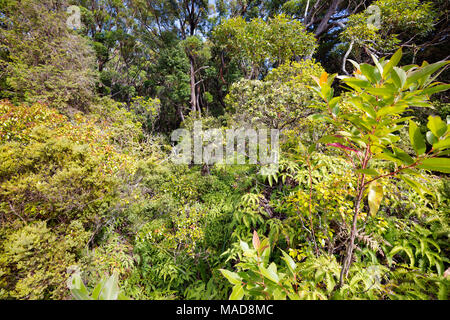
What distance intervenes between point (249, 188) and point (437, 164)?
2.46 metres

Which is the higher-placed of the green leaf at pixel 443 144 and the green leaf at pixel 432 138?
the green leaf at pixel 432 138

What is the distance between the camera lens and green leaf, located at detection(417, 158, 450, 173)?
20.8 inches

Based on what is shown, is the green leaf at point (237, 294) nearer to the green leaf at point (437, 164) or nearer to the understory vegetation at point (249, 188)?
the understory vegetation at point (249, 188)

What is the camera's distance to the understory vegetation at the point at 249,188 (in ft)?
2.33

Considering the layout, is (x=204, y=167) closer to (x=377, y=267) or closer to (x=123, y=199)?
(x=123, y=199)

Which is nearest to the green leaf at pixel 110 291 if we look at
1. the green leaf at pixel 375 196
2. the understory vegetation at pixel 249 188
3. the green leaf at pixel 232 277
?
the understory vegetation at pixel 249 188

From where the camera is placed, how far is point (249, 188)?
116 inches

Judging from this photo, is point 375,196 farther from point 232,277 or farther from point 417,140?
point 232,277

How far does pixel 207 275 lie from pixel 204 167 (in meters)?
3.28

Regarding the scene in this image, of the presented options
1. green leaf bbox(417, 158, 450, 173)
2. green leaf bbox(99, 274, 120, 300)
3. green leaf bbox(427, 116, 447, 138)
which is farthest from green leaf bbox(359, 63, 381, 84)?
green leaf bbox(99, 274, 120, 300)

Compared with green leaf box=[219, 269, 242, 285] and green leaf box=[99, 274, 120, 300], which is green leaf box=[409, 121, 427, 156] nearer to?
green leaf box=[219, 269, 242, 285]
